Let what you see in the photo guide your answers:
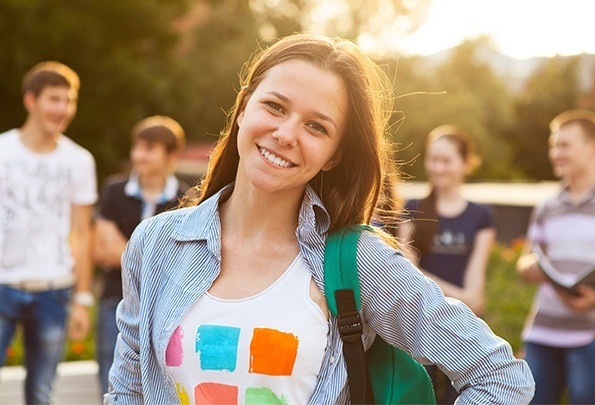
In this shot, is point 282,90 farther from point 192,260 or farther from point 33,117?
point 33,117

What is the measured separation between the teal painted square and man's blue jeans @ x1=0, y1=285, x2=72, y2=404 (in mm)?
3489

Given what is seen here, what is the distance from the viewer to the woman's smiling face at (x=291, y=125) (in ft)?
7.41

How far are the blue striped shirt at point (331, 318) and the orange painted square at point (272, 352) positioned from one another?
85mm

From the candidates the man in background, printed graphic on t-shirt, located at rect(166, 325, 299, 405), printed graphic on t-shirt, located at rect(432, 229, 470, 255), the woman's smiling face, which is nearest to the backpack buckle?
printed graphic on t-shirt, located at rect(166, 325, 299, 405)

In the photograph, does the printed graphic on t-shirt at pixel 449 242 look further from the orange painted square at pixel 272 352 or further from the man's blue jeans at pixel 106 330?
the orange painted square at pixel 272 352

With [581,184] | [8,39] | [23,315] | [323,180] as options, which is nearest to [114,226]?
[23,315]

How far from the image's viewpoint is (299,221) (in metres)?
2.35

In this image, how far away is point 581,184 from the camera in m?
5.54

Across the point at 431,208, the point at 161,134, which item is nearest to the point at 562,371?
the point at 431,208

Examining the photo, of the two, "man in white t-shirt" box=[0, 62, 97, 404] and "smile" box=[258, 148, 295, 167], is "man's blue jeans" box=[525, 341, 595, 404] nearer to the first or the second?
"man in white t-shirt" box=[0, 62, 97, 404]

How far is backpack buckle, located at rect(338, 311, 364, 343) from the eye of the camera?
2.18 m

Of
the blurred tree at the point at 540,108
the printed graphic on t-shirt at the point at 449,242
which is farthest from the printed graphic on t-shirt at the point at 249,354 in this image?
the blurred tree at the point at 540,108

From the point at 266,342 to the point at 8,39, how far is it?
1786 centimetres

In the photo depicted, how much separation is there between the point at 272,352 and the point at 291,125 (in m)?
0.53
